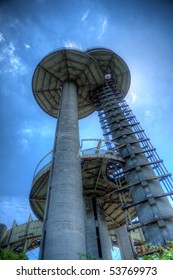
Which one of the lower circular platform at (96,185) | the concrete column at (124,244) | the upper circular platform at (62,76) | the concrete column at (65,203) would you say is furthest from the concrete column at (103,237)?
the upper circular platform at (62,76)

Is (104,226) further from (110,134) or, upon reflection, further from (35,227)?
(35,227)

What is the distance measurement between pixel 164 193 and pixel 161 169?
280cm

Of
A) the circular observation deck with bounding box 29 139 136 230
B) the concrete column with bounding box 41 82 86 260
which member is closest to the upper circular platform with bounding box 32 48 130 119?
the concrete column with bounding box 41 82 86 260

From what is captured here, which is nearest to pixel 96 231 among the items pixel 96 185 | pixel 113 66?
pixel 96 185

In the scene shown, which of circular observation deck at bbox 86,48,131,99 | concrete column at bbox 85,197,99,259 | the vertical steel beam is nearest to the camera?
the vertical steel beam

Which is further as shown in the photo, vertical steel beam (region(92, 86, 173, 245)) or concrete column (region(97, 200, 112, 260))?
concrete column (region(97, 200, 112, 260))

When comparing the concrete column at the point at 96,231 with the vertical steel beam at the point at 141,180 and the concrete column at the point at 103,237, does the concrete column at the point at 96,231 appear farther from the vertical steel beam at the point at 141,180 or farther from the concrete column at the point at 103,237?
the vertical steel beam at the point at 141,180

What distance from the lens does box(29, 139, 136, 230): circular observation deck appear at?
705 inches

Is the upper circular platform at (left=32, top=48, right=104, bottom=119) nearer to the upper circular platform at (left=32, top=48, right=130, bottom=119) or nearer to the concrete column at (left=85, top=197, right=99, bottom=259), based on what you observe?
the upper circular platform at (left=32, top=48, right=130, bottom=119)

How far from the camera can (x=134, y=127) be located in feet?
77.9

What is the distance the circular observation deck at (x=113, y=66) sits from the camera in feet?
96.2

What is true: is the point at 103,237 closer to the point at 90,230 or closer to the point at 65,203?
the point at 90,230

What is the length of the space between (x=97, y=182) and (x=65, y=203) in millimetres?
8160
